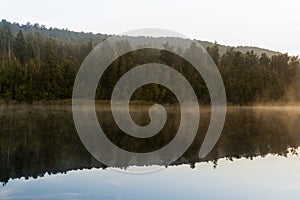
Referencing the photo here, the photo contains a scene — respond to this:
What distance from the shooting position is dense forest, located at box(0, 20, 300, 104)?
55.0 meters

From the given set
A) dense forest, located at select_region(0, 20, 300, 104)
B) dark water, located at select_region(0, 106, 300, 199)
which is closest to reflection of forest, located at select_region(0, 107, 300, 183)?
dark water, located at select_region(0, 106, 300, 199)

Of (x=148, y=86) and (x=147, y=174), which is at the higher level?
(x=148, y=86)

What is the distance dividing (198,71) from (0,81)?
2722 centimetres

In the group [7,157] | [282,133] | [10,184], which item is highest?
[282,133]

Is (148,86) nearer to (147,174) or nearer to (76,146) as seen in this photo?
(76,146)

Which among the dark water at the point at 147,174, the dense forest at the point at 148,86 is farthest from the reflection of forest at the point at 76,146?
the dense forest at the point at 148,86

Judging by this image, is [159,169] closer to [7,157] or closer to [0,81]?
[7,157]

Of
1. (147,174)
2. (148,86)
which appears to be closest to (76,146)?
(147,174)

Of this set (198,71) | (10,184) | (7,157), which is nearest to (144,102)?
(198,71)

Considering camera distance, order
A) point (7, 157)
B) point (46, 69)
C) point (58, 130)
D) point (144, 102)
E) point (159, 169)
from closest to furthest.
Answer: point (159, 169) → point (7, 157) → point (58, 130) → point (144, 102) → point (46, 69)

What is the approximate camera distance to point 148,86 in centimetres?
5569

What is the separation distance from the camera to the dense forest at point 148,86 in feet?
180

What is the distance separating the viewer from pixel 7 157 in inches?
601

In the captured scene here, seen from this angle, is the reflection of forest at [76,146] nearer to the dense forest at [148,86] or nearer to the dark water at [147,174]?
the dark water at [147,174]
